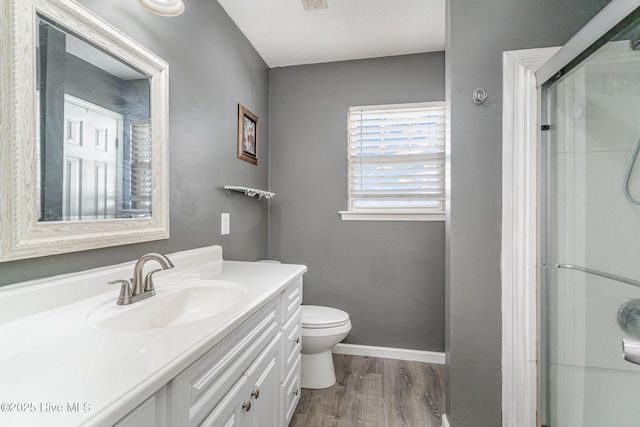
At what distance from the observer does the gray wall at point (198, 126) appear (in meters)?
1.12

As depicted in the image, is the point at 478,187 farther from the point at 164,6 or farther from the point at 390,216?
the point at 164,6

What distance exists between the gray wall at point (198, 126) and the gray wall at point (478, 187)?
1.30 m

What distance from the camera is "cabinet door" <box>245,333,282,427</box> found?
1031 millimetres

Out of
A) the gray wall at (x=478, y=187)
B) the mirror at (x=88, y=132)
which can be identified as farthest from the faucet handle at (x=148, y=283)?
the gray wall at (x=478, y=187)

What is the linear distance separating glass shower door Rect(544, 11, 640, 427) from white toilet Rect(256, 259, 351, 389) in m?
1.08

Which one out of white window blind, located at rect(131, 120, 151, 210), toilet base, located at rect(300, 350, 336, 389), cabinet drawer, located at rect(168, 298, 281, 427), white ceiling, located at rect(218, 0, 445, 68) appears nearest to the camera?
cabinet drawer, located at rect(168, 298, 281, 427)

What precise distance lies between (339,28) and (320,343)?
2.10m

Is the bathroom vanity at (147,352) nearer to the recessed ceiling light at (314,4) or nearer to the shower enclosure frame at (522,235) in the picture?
the shower enclosure frame at (522,235)

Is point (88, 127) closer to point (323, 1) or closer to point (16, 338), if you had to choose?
point (16, 338)

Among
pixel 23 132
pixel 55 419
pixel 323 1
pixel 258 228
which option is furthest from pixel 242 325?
pixel 323 1

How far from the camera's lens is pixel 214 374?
0.78 meters

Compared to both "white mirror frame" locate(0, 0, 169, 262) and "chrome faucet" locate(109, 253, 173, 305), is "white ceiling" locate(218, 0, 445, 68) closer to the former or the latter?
"white mirror frame" locate(0, 0, 169, 262)

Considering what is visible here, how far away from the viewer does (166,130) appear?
133cm

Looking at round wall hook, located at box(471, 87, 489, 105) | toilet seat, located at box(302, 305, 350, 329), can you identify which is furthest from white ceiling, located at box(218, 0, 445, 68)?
toilet seat, located at box(302, 305, 350, 329)
